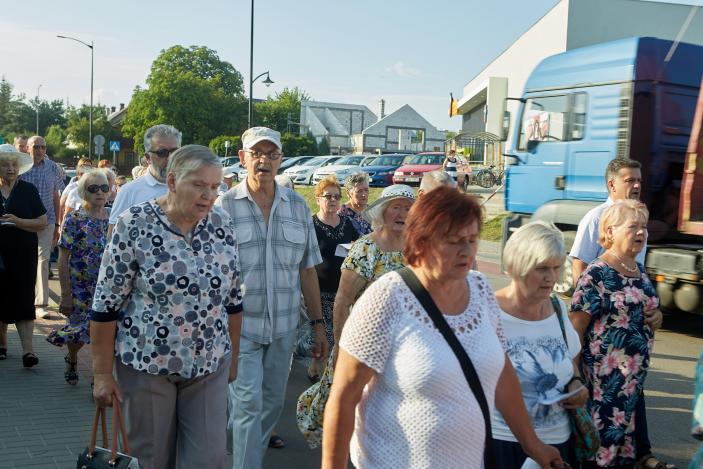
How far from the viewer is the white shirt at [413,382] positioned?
2398mm

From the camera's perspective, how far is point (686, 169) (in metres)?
8.85

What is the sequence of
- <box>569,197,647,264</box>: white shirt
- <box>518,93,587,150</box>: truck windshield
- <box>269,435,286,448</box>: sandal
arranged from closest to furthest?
1. <box>269,435,286,448</box>: sandal
2. <box>569,197,647,264</box>: white shirt
3. <box>518,93,587,150</box>: truck windshield

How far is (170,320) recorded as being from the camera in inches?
131

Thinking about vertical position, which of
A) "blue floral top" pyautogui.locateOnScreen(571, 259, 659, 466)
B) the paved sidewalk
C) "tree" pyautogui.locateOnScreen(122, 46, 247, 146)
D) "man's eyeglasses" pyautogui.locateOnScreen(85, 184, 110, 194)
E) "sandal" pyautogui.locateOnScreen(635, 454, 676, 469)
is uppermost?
"tree" pyautogui.locateOnScreen(122, 46, 247, 146)

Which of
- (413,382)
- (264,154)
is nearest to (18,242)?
(264,154)

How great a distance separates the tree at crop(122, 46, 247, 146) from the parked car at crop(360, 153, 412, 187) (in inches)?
1348

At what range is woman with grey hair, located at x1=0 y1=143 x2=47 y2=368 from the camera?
707cm

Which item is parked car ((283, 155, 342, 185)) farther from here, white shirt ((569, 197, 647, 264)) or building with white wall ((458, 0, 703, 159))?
white shirt ((569, 197, 647, 264))

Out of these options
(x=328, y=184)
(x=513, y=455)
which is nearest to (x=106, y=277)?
(x=513, y=455)

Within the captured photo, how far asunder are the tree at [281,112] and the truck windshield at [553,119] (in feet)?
245

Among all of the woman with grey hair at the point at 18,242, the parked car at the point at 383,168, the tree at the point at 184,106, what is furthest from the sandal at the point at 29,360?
the tree at the point at 184,106

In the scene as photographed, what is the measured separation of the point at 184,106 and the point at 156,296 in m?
65.9

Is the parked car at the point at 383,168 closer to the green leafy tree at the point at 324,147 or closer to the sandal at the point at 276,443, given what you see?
the sandal at the point at 276,443

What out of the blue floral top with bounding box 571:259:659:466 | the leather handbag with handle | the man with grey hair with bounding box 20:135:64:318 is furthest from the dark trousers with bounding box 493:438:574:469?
the man with grey hair with bounding box 20:135:64:318
